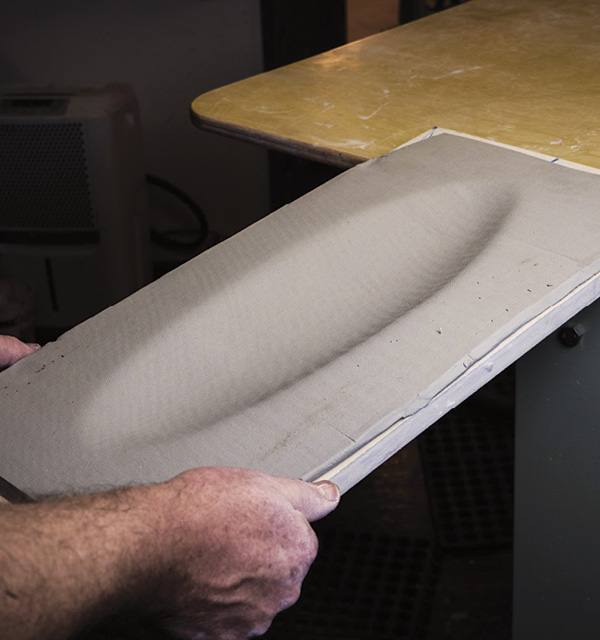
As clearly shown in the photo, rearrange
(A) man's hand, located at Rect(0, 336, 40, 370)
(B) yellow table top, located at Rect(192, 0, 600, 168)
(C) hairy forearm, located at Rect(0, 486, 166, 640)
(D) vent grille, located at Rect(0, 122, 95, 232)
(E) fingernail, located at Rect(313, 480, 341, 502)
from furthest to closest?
(D) vent grille, located at Rect(0, 122, 95, 232), (B) yellow table top, located at Rect(192, 0, 600, 168), (A) man's hand, located at Rect(0, 336, 40, 370), (E) fingernail, located at Rect(313, 480, 341, 502), (C) hairy forearm, located at Rect(0, 486, 166, 640)

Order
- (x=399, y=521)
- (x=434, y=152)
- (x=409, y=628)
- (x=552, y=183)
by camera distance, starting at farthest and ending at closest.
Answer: (x=399, y=521)
(x=409, y=628)
(x=434, y=152)
(x=552, y=183)

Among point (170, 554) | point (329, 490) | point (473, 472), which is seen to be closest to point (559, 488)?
point (329, 490)

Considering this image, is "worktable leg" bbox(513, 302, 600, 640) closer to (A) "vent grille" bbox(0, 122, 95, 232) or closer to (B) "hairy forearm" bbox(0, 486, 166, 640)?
(B) "hairy forearm" bbox(0, 486, 166, 640)

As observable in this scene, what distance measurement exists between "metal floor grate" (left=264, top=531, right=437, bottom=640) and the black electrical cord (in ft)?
3.79

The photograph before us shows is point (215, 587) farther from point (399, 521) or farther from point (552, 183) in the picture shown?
point (399, 521)

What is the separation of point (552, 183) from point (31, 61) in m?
1.85

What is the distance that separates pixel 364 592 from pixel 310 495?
3.15 ft

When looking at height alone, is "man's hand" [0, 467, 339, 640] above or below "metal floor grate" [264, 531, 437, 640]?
above

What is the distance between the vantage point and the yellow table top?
1.10m

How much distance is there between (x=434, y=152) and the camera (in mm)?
1021

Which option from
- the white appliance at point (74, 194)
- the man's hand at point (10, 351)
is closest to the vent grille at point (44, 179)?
the white appliance at point (74, 194)

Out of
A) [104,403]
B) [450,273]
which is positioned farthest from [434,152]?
[104,403]

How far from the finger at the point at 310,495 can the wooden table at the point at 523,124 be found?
0.45 metres

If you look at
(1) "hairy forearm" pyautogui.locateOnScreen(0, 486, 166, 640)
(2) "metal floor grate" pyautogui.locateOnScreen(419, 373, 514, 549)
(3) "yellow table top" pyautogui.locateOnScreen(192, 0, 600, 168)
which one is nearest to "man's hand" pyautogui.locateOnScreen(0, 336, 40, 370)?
(1) "hairy forearm" pyautogui.locateOnScreen(0, 486, 166, 640)
